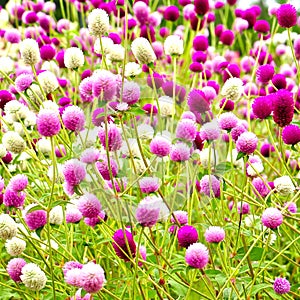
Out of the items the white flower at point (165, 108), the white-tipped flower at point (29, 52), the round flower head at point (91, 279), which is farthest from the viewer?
the white-tipped flower at point (29, 52)

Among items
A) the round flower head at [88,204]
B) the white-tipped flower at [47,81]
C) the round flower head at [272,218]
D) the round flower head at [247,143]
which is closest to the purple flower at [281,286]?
the round flower head at [272,218]

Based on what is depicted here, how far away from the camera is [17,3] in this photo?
3264 millimetres

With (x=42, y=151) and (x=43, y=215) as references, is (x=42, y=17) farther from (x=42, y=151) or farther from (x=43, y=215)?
(x=43, y=215)

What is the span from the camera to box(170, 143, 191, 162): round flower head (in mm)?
1236

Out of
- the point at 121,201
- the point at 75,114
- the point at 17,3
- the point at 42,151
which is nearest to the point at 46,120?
the point at 75,114

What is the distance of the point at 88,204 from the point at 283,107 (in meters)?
0.48

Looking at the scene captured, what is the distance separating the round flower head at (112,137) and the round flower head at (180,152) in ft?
0.37

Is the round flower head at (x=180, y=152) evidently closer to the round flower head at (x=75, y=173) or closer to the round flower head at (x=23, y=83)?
the round flower head at (x=75, y=173)

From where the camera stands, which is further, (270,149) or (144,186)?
(270,149)

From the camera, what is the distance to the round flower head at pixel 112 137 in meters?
1.18

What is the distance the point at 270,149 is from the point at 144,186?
41.9 inches

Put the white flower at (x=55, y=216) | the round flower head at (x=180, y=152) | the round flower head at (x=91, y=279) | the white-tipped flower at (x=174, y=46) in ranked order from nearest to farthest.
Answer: the round flower head at (x=91, y=279) → the round flower head at (x=180, y=152) → the white flower at (x=55, y=216) → the white-tipped flower at (x=174, y=46)

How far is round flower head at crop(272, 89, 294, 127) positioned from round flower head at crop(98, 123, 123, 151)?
0.36 meters

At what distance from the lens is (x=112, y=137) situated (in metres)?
1.18
